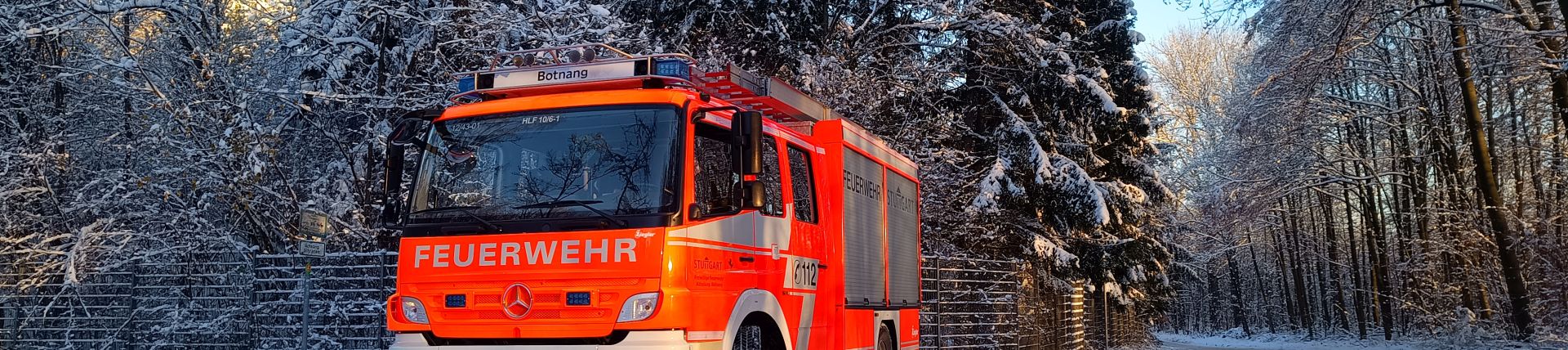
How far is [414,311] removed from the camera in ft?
25.7

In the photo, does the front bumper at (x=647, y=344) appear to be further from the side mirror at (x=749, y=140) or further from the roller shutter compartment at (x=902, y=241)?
the roller shutter compartment at (x=902, y=241)

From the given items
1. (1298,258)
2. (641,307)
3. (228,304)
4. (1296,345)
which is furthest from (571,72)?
(1298,258)

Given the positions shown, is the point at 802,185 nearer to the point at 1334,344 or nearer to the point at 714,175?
the point at 714,175

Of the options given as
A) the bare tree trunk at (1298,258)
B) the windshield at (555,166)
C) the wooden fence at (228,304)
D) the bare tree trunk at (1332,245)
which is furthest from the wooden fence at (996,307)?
the bare tree trunk at (1298,258)

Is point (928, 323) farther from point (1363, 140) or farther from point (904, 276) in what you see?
point (1363, 140)

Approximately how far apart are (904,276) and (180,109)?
8.04 metres

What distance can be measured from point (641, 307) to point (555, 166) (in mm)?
1052

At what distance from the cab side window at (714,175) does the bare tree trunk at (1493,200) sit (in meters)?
19.1

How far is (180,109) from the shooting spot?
14.1 m

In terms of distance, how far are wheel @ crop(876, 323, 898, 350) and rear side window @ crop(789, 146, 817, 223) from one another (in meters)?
1.81

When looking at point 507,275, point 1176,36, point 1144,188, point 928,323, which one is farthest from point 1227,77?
point 507,275

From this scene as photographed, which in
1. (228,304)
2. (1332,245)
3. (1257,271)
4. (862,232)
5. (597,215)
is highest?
(1332,245)

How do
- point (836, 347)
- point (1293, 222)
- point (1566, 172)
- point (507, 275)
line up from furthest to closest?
point (1293, 222), point (1566, 172), point (836, 347), point (507, 275)

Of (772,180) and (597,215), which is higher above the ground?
(772,180)
